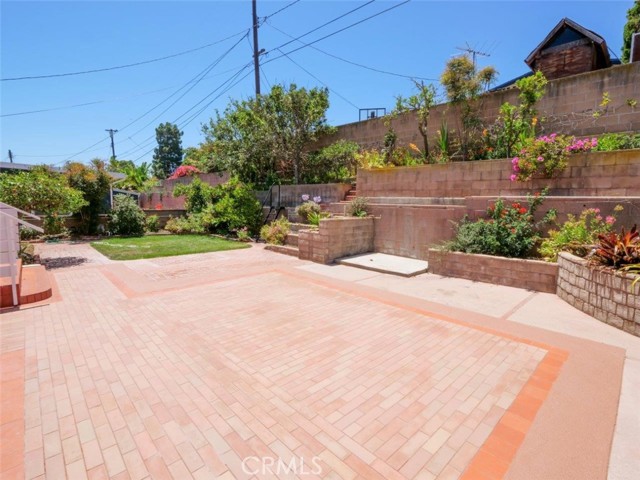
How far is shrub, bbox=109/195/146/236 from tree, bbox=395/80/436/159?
12.9 metres

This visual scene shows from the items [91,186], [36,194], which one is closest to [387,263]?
[36,194]

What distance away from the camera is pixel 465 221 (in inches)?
324

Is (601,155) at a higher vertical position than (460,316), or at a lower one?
higher

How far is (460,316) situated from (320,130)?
1190cm

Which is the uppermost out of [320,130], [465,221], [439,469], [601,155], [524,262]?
[320,130]

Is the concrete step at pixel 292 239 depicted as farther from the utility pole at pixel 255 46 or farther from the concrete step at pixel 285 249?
the utility pole at pixel 255 46

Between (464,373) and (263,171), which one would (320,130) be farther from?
(464,373)

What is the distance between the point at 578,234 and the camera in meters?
6.28

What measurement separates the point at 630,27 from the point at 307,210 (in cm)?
1877

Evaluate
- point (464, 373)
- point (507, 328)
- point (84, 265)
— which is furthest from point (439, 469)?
point (84, 265)

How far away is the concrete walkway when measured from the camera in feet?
8.03

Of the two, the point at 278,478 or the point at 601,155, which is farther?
the point at 601,155

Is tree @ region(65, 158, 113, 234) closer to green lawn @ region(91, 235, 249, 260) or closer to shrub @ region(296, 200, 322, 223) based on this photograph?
green lawn @ region(91, 235, 249, 260)

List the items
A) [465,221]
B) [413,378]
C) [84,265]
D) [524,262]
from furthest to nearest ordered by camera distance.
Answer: [84,265], [465,221], [524,262], [413,378]
